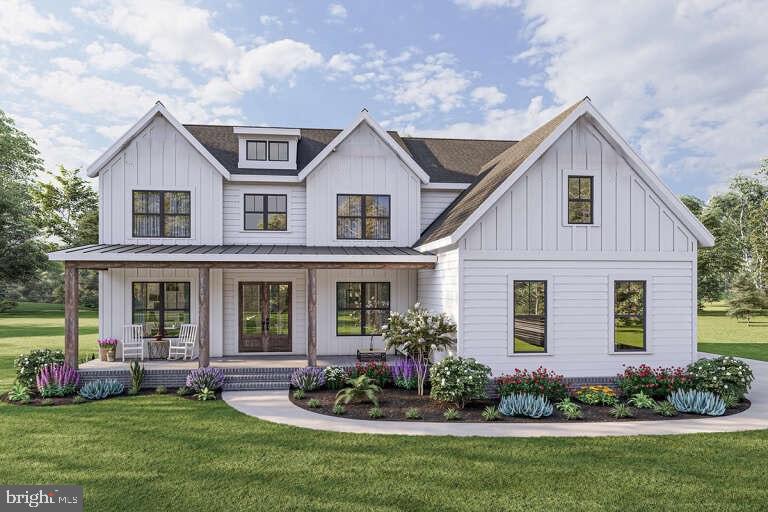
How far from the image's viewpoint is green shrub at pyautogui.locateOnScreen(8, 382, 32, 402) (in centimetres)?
1062

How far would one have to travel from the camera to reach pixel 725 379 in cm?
1027

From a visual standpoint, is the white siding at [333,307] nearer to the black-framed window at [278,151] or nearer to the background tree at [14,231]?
the black-framed window at [278,151]

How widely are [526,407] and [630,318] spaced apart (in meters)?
4.77

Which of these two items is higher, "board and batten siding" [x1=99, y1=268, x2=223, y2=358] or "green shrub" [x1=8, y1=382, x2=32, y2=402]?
"board and batten siding" [x1=99, y1=268, x2=223, y2=358]

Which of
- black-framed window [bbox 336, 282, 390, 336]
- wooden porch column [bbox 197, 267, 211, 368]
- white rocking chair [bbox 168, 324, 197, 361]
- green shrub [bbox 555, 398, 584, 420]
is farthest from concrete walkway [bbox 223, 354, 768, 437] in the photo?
black-framed window [bbox 336, 282, 390, 336]

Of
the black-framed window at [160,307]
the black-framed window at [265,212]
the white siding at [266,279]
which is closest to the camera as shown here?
the black-framed window at [160,307]

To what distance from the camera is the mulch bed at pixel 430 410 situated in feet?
30.3

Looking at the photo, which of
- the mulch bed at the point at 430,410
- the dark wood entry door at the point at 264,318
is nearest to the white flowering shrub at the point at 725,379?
the mulch bed at the point at 430,410

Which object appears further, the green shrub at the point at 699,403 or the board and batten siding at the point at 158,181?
the board and batten siding at the point at 158,181

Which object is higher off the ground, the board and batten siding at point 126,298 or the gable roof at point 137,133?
the gable roof at point 137,133

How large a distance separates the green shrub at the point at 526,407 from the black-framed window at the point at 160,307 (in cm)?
1030

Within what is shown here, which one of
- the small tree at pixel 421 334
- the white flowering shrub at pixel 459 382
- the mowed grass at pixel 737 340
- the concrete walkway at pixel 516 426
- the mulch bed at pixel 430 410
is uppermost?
the small tree at pixel 421 334

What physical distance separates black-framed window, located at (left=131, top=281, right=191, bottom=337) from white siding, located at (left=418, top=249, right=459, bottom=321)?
7.74 m

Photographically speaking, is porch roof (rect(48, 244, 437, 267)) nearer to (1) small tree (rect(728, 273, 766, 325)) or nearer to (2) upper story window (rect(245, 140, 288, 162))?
(2) upper story window (rect(245, 140, 288, 162))
